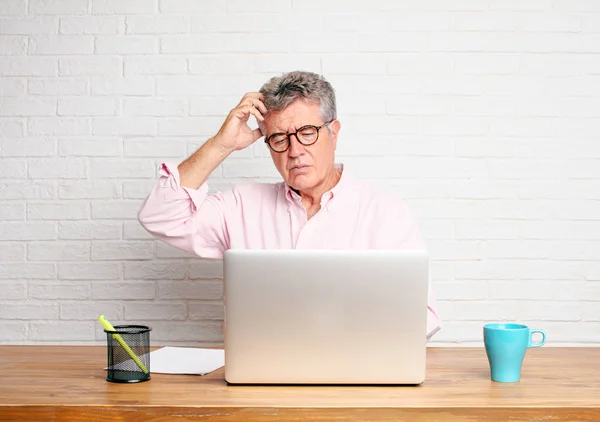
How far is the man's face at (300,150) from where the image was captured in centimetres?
248

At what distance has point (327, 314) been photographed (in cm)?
153

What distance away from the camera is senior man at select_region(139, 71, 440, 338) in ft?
8.13

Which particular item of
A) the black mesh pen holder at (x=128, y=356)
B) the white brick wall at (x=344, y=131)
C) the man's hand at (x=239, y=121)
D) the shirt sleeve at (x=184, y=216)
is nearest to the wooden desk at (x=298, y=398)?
the black mesh pen holder at (x=128, y=356)

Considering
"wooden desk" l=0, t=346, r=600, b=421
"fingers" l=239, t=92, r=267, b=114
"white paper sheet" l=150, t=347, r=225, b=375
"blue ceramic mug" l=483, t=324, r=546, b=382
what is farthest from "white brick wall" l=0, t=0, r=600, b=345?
"blue ceramic mug" l=483, t=324, r=546, b=382

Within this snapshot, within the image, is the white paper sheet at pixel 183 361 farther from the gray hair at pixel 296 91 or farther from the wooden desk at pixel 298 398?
the gray hair at pixel 296 91

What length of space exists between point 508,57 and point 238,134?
121cm

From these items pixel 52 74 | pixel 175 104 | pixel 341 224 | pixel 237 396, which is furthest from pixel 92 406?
pixel 52 74

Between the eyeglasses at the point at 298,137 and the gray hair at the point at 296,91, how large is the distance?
66 mm

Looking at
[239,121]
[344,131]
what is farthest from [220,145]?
[344,131]

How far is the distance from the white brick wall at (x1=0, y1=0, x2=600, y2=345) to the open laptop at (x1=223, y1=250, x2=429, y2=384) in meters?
1.51

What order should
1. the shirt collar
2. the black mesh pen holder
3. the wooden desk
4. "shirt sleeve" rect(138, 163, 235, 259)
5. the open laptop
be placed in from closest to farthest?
1. the wooden desk
2. the open laptop
3. the black mesh pen holder
4. "shirt sleeve" rect(138, 163, 235, 259)
5. the shirt collar

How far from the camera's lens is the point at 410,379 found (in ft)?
5.13

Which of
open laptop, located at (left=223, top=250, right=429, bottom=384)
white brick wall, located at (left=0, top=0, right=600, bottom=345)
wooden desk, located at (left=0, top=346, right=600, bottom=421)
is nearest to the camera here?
wooden desk, located at (left=0, top=346, right=600, bottom=421)

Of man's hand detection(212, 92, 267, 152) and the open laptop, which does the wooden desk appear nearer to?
the open laptop
